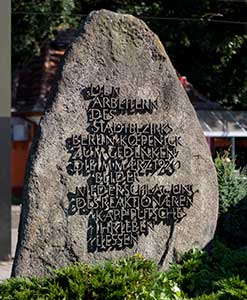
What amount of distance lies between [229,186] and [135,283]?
3587 millimetres

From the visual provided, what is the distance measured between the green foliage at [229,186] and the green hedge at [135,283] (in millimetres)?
2257

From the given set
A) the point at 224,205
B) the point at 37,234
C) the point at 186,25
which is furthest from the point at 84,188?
the point at 186,25

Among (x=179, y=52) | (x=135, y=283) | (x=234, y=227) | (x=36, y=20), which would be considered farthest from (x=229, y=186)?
(x=179, y=52)

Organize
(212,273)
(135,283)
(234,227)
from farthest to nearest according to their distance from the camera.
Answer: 1. (234,227)
2. (212,273)
3. (135,283)

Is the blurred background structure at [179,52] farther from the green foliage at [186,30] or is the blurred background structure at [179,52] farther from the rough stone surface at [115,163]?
the rough stone surface at [115,163]

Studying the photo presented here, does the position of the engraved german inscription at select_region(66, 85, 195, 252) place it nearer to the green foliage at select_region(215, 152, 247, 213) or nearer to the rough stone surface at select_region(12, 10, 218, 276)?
the rough stone surface at select_region(12, 10, 218, 276)

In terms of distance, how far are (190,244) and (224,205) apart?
1.75 meters

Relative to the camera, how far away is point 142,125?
8617 millimetres

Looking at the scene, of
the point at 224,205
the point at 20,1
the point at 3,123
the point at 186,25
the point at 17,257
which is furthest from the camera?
the point at 186,25

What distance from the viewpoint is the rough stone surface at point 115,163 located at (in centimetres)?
790

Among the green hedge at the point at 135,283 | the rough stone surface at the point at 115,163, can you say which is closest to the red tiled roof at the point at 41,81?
the rough stone surface at the point at 115,163

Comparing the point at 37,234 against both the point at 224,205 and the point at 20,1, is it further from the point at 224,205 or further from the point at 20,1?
the point at 20,1

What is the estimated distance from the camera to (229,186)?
10586 millimetres

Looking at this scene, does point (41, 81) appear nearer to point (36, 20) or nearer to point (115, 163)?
point (36, 20)
